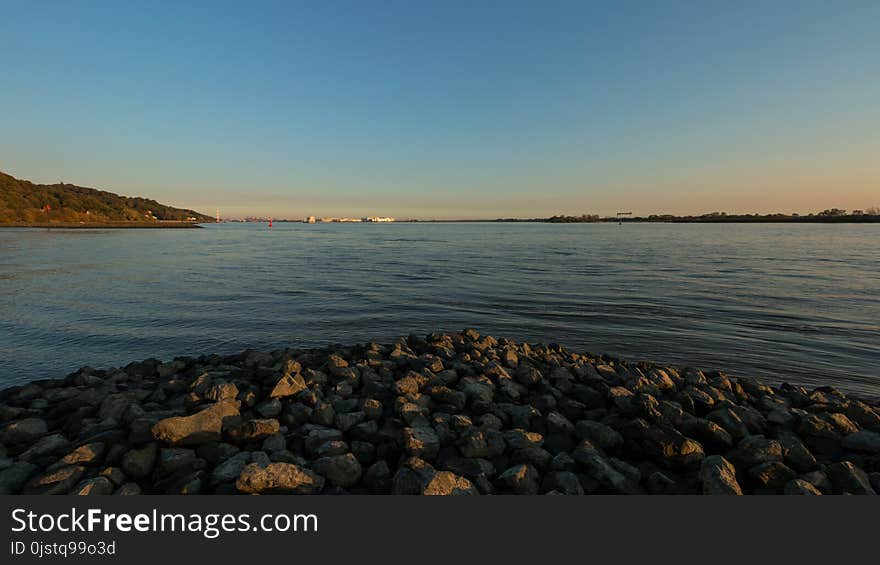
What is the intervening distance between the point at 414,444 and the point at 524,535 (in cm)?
172

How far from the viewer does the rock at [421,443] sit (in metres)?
4.86

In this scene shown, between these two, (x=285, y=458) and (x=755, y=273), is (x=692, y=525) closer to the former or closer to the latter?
(x=285, y=458)

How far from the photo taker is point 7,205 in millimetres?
106750

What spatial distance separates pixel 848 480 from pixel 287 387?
23.0ft

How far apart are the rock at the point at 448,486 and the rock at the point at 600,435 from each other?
2024mm

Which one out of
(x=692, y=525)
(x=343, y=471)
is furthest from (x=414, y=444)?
(x=692, y=525)

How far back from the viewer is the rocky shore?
4254mm

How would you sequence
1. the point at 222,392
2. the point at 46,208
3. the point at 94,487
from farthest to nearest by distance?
the point at 46,208 < the point at 222,392 < the point at 94,487

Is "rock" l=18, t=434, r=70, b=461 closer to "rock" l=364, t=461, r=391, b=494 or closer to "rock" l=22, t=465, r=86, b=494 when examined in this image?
"rock" l=22, t=465, r=86, b=494

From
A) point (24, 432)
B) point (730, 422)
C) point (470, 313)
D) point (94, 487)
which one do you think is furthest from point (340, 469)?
point (470, 313)

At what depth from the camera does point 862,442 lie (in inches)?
204

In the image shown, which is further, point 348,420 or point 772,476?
point 348,420

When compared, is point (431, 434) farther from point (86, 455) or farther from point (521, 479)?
point (86, 455)

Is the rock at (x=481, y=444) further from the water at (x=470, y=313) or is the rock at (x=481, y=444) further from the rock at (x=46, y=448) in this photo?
the water at (x=470, y=313)
